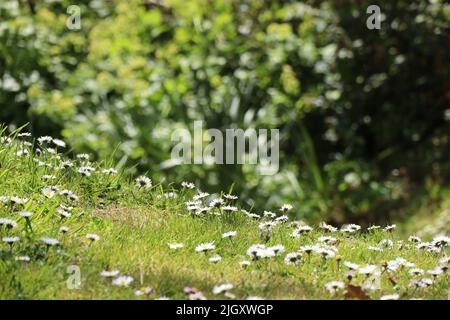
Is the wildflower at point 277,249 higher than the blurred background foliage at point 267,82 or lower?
lower

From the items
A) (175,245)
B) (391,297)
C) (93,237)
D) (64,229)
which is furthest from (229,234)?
(391,297)

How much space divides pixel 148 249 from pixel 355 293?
3.21 feet

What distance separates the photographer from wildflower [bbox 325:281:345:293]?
3.28 meters

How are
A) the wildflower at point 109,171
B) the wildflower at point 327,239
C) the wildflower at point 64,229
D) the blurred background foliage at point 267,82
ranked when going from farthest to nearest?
the blurred background foliage at point 267,82, the wildflower at point 109,171, the wildflower at point 327,239, the wildflower at point 64,229

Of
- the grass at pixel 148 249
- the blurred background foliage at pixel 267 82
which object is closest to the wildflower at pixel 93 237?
the grass at pixel 148 249

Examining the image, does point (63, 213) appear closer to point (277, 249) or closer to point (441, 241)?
point (277, 249)

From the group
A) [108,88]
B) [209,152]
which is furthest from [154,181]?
[108,88]

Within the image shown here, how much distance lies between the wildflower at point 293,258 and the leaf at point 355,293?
0.34 metres

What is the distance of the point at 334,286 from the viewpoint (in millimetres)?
3309

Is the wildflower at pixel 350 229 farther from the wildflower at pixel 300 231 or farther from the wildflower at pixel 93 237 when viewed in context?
the wildflower at pixel 93 237

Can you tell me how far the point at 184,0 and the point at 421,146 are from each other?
272 cm

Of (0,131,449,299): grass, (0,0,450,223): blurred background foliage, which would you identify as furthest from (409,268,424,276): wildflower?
(0,0,450,223): blurred background foliage

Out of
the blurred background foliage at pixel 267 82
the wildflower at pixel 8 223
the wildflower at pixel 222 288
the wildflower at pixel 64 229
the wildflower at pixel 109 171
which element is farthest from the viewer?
the blurred background foliage at pixel 267 82

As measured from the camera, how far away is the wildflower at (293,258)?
3555 millimetres
